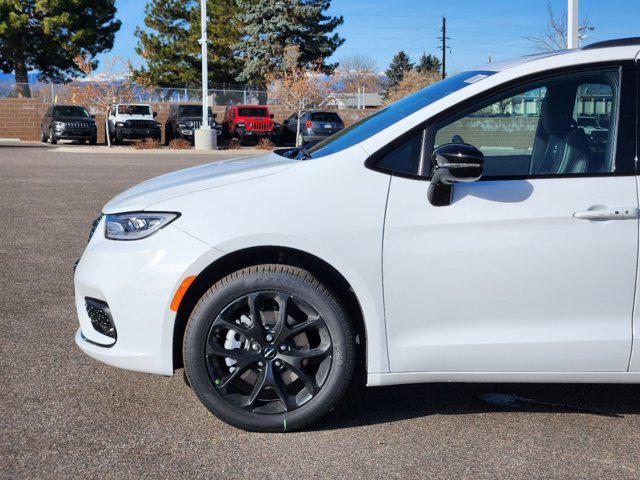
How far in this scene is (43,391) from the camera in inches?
173

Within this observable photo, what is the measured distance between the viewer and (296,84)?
4447 cm

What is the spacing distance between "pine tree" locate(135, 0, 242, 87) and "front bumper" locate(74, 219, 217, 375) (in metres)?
54.2

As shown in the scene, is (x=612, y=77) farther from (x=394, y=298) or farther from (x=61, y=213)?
(x=61, y=213)

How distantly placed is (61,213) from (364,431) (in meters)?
9.07

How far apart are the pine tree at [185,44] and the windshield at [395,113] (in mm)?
53607

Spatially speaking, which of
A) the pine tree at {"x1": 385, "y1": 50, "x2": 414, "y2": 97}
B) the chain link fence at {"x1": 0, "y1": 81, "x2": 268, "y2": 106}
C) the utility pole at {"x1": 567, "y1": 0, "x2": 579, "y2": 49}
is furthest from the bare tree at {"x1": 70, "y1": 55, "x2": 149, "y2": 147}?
the pine tree at {"x1": 385, "y1": 50, "x2": 414, "y2": 97}

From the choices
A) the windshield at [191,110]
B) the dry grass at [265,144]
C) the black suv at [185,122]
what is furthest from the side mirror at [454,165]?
the windshield at [191,110]

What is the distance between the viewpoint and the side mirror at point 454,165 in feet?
11.6

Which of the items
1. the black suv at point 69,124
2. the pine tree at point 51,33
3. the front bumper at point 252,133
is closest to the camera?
the black suv at point 69,124

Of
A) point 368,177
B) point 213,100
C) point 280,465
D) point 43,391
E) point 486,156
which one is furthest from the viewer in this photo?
point 213,100

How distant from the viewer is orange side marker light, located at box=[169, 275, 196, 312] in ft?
12.2

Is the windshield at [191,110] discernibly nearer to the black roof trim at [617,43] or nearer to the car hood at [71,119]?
the car hood at [71,119]

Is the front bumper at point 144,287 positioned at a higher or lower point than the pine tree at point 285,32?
lower

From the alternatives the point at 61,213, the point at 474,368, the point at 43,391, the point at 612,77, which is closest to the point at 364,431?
the point at 474,368
